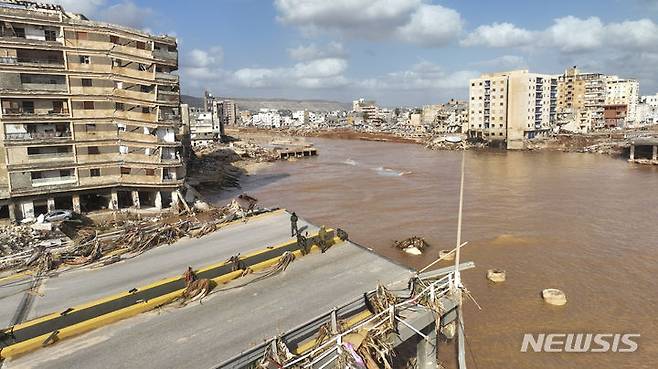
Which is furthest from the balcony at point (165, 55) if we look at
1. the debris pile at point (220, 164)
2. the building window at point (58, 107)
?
the debris pile at point (220, 164)

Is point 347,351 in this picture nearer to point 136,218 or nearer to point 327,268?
point 327,268

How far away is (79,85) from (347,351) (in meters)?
29.1

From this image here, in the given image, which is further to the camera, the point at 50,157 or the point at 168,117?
the point at 168,117

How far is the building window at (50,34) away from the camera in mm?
27664

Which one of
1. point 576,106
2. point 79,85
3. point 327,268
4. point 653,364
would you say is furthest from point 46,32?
point 576,106

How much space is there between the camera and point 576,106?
436 ft

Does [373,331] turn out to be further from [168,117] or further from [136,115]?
[168,117]

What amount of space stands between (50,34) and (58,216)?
12417mm

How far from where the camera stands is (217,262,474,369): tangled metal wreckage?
28.5ft

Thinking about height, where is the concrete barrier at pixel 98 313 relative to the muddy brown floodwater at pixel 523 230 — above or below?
above

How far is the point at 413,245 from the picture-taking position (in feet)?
87.9

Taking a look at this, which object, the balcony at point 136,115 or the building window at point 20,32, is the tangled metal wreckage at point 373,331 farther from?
the building window at point 20,32

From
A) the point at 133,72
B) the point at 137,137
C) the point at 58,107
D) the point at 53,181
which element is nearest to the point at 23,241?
the point at 53,181

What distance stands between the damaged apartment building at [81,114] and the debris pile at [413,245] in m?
18.5
